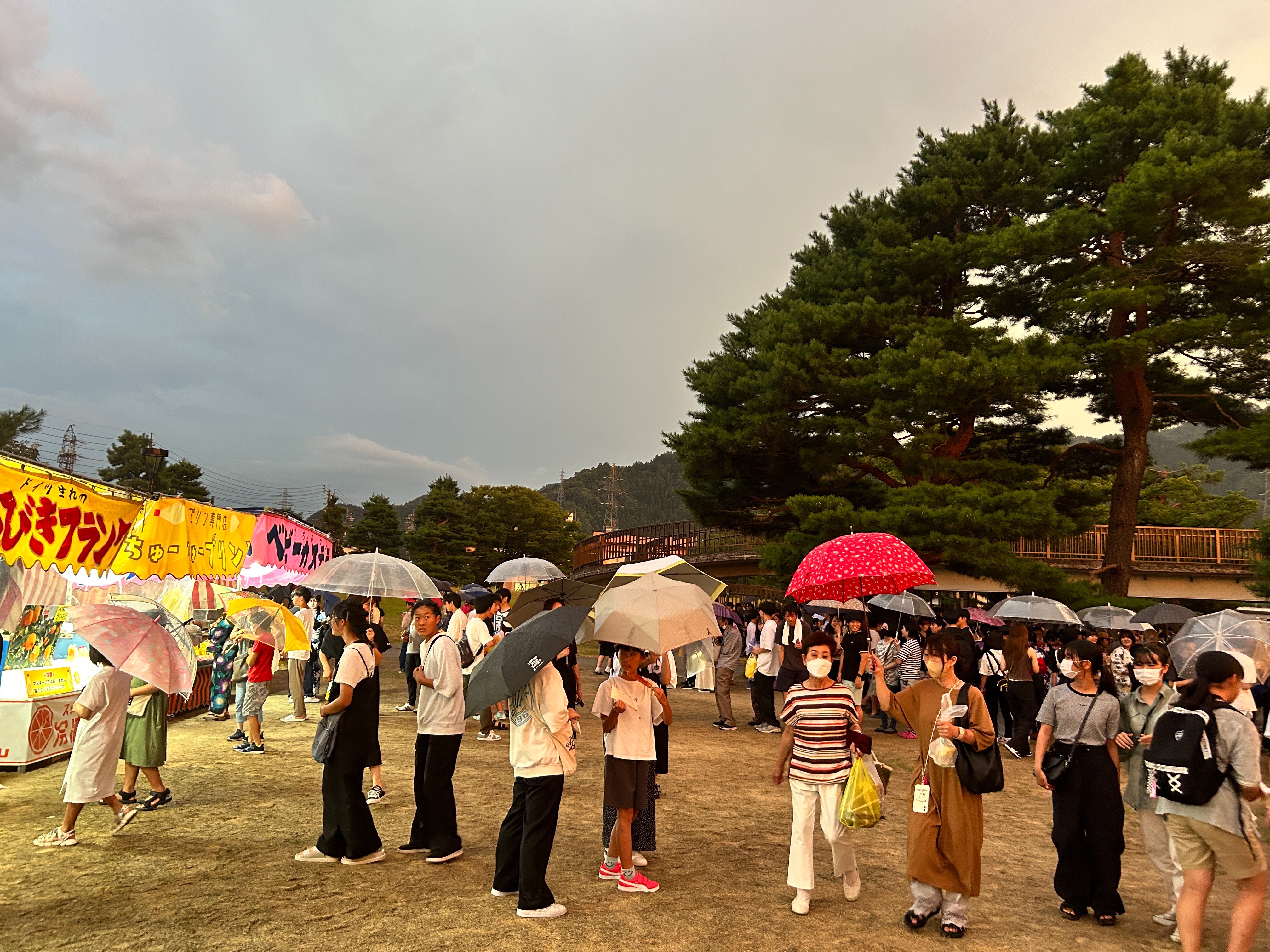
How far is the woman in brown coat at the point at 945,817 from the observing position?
13.8 ft

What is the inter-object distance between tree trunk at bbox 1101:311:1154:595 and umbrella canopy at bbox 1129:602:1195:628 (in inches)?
242

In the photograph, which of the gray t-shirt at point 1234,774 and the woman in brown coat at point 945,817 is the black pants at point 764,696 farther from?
the gray t-shirt at point 1234,774

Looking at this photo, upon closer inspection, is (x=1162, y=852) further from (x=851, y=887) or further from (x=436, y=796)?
(x=436, y=796)

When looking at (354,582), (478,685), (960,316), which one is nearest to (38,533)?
(354,582)

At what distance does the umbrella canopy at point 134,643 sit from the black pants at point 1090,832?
18.0 feet

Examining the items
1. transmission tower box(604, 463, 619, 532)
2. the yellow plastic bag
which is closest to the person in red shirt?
the yellow plastic bag

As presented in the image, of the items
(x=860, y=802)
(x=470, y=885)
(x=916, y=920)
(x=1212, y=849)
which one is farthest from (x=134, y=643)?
(x=1212, y=849)

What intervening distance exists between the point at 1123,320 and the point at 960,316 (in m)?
3.54

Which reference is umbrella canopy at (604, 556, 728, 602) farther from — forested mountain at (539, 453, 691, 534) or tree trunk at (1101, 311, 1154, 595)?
forested mountain at (539, 453, 691, 534)

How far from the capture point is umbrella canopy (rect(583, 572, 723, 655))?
186 inches

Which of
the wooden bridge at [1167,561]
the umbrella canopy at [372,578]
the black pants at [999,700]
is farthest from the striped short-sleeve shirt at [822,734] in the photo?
the wooden bridge at [1167,561]

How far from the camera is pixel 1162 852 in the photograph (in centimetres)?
457

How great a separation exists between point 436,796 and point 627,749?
1.43m

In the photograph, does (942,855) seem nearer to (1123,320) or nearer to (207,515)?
(207,515)
